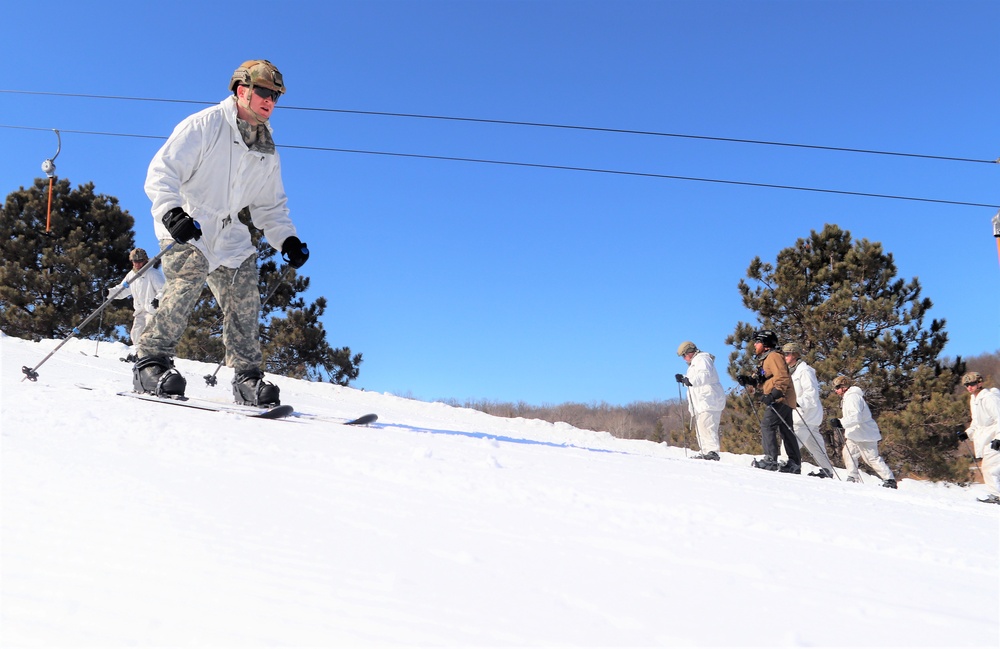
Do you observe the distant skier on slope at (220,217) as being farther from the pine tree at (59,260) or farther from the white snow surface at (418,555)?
the pine tree at (59,260)

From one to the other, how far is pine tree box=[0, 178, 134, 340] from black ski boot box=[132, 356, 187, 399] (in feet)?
63.6

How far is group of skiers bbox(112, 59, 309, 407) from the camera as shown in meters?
3.75

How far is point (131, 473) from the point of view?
169 cm

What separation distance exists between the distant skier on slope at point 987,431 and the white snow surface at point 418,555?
7.54 meters

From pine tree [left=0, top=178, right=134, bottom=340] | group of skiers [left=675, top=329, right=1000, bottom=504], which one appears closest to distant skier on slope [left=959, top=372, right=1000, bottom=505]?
group of skiers [left=675, top=329, right=1000, bottom=504]

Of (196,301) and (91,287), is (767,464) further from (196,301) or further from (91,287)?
(91,287)

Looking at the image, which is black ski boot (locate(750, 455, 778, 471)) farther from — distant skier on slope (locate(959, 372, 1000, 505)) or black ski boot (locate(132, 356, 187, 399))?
black ski boot (locate(132, 356, 187, 399))

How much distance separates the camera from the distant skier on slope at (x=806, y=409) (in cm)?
862

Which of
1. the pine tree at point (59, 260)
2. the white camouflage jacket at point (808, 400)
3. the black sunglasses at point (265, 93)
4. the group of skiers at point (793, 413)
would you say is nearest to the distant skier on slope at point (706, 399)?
the group of skiers at point (793, 413)

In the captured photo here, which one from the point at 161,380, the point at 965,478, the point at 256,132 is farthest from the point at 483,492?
the point at 965,478

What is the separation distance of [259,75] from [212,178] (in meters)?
0.68

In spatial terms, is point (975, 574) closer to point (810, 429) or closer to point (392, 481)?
point (392, 481)

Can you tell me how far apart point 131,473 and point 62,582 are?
73cm

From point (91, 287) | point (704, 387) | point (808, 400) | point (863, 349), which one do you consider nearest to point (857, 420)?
point (808, 400)
